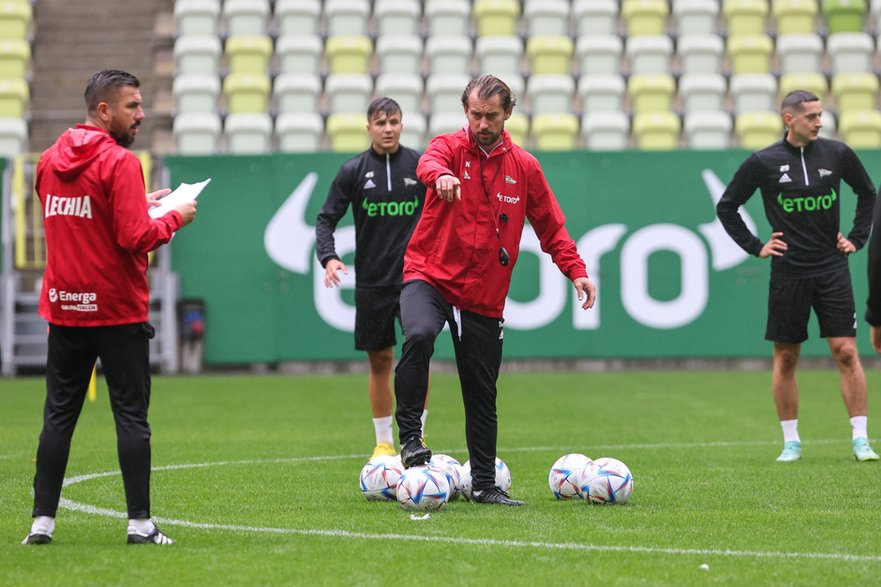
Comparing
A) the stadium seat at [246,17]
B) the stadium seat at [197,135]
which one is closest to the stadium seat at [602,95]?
the stadium seat at [246,17]

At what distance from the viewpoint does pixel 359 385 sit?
1689 cm

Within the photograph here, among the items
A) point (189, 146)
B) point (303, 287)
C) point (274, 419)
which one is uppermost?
point (189, 146)

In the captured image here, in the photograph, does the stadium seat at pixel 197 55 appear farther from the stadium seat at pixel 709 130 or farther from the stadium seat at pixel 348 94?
the stadium seat at pixel 709 130

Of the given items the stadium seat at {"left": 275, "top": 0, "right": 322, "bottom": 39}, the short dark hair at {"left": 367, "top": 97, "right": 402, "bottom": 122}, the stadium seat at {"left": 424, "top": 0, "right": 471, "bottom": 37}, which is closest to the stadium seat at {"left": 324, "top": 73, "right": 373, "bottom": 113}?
the stadium seat at {"left": 275, "top": 0, "right": 322, "bottom": 39}

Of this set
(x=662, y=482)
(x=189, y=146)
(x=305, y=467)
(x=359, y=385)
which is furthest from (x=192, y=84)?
(x=662, y=482)

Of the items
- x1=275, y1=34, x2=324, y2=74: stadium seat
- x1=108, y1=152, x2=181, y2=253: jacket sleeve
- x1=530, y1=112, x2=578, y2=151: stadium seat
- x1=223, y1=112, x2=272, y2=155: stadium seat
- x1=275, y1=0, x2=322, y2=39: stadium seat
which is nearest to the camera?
x1=108, y1=152, x2=181, y2=253: jacket sleeve

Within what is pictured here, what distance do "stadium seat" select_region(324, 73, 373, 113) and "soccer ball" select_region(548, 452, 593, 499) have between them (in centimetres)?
1393

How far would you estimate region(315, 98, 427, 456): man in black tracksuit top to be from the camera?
32.4 ft

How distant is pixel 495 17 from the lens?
880 inches

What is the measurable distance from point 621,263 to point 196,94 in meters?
6.92

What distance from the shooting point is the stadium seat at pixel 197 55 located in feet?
71.1

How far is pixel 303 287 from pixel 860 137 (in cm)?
827

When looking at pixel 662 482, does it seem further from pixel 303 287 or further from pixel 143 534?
pixel 303 287

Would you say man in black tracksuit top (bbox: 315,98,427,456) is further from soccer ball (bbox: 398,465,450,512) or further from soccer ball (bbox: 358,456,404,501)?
soccer ball (bbox: 398,465,450,512)
